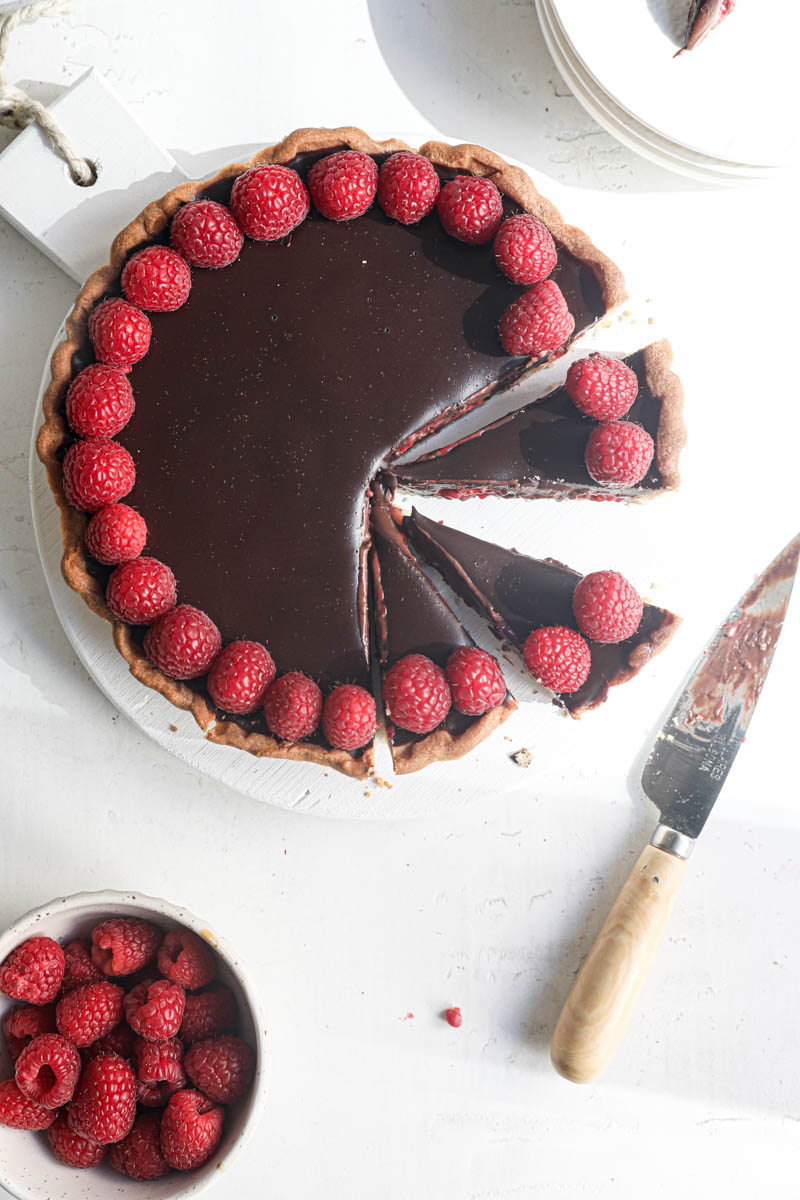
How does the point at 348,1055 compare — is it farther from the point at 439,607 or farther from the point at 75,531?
the point at 75,531

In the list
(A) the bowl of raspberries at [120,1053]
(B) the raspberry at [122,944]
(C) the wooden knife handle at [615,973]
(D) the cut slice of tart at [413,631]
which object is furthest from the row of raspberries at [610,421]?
(B) the raspberry at [122,944]

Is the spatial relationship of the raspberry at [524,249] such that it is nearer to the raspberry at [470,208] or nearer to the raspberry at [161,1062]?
the raspberry at [470,208]

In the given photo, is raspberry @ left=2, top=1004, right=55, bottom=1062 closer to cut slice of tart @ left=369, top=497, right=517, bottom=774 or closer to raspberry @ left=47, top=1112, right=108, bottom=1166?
raspberry @ left=47, top=1112, right=108, bottom=1166

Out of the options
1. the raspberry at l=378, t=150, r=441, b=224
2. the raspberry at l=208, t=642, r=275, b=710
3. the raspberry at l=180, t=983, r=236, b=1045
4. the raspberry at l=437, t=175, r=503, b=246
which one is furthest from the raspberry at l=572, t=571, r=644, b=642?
the raspberry at l=180, t=983, r=236, b=1045

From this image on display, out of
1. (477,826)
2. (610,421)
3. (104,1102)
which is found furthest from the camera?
(477,826)

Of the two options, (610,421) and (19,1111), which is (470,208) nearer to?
(610,421)

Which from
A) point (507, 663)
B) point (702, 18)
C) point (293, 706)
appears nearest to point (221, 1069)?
point (293, 706)
